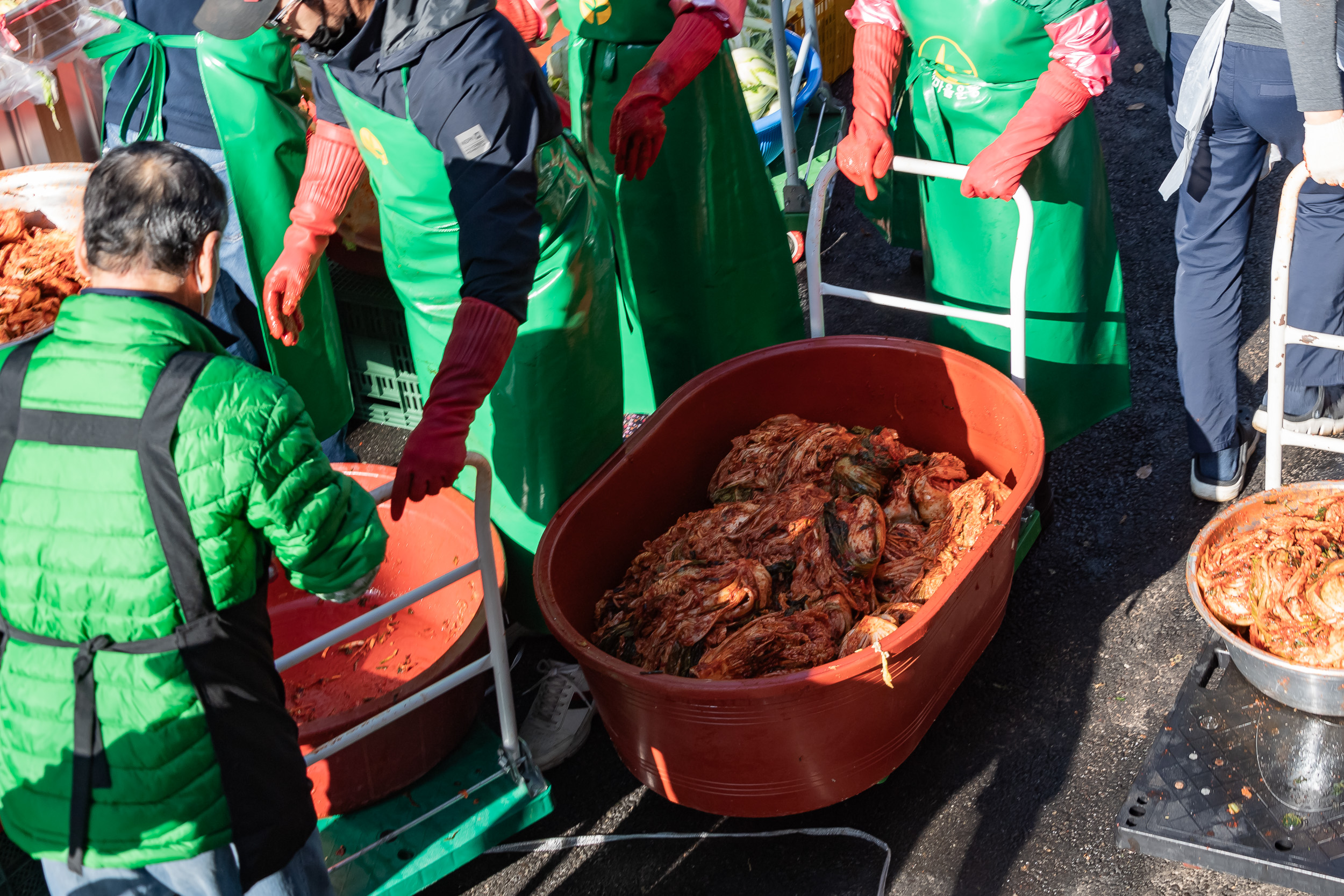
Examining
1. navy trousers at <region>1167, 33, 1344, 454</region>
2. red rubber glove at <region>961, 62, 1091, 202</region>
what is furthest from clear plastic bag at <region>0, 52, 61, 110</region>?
navy trousers at <region>1167, 33, 1344, 454</region>

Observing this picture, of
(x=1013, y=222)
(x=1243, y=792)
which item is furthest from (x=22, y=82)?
(x=1243, y=792)

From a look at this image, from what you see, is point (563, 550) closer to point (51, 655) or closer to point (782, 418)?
point (782, 418)

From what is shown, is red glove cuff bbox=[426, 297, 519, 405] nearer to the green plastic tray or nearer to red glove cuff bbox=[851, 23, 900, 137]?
the green plastic tray

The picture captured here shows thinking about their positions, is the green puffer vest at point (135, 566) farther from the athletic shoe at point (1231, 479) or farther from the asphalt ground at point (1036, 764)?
the athletic shoe at point (1231, 479)

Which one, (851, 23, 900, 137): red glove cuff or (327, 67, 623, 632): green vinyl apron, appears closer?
(327, 67, 623, 632): green vinyl apron

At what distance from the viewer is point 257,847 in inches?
79.4

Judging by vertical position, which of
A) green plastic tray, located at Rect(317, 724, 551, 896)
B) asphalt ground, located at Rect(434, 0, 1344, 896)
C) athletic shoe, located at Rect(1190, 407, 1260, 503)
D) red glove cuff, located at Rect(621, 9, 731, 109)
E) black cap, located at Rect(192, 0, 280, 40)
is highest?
black cap, located at Rect(192, 0, 280, 40)

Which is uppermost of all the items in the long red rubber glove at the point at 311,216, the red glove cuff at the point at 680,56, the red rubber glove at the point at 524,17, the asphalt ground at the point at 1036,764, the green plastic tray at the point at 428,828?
the red rubber glove at the point at 524,17

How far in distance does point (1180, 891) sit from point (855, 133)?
2221 millimetres

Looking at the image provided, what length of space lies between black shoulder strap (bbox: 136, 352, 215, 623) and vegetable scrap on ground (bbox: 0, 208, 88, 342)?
6.28ft

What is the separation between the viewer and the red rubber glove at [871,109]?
336cm

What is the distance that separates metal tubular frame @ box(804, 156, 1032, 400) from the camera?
10.2 feet

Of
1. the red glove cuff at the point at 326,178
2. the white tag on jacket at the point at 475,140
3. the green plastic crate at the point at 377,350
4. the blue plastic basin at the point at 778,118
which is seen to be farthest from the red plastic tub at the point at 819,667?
the blue plastic basin at the point at 778,118

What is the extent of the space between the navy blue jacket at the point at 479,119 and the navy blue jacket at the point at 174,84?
1.23 m
